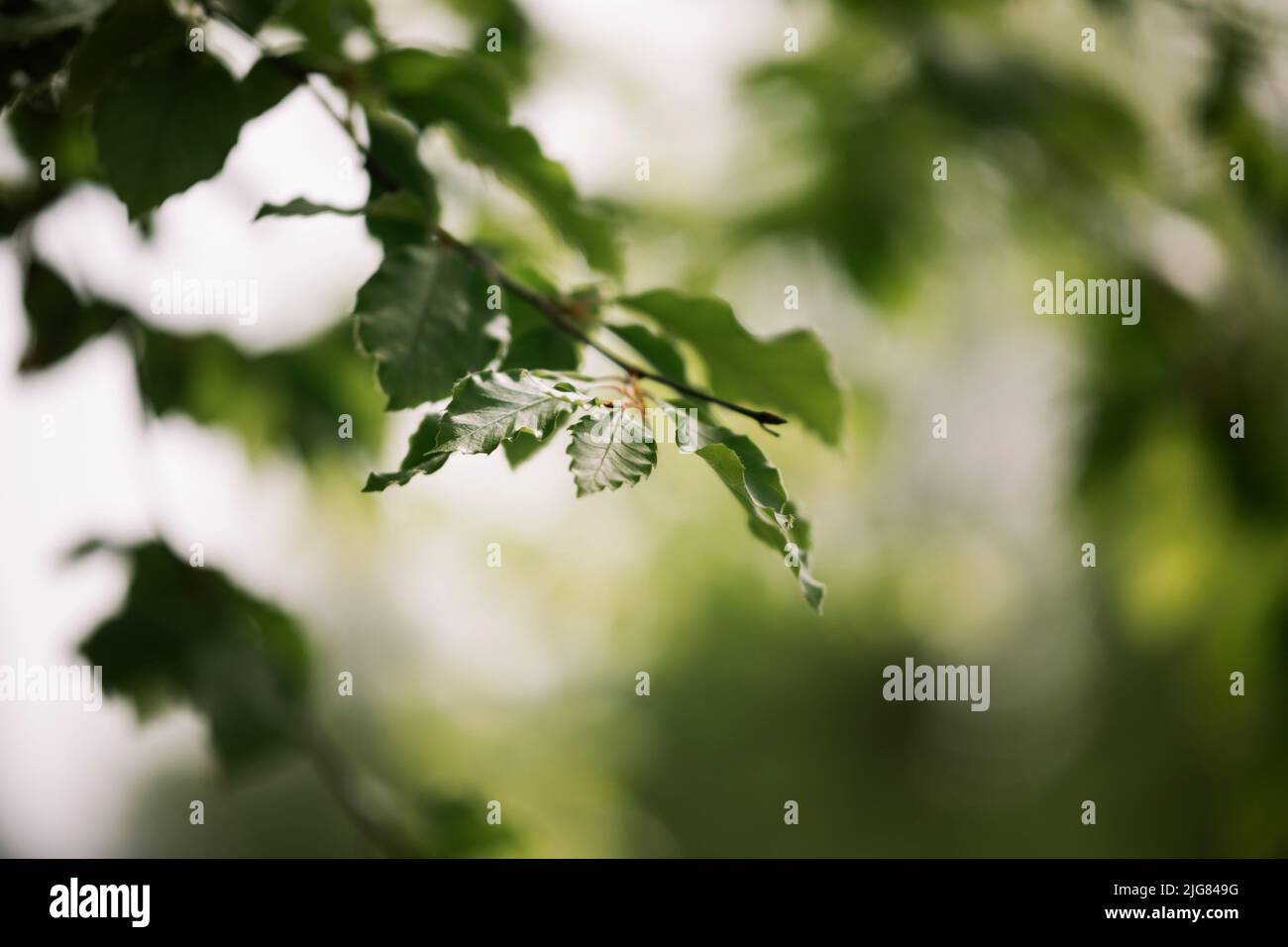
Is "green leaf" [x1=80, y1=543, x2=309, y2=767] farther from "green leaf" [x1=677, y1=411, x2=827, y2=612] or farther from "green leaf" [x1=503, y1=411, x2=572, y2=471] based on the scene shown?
"green leaf" [x1=677, y1=411, x2=827, y2=612]

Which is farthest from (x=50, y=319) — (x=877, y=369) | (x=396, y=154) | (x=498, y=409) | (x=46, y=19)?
(x=877, y=369)

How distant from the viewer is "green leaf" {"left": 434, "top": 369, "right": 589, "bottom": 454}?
46 centimetres

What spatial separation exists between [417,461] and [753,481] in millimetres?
193

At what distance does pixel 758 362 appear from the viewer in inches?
28.3

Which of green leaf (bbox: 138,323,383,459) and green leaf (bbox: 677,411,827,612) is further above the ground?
green leaf (bbox: 138,323,383,459)

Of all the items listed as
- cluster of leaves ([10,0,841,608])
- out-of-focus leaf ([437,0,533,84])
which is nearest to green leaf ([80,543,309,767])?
cluster of leaves ([10,0,841,608])

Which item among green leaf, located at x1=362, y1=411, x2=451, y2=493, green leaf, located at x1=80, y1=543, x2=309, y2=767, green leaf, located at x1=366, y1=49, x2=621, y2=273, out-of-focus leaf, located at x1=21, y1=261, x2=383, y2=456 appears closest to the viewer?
green leaf, located at x1=362, y1=411, x2=451, y2=493

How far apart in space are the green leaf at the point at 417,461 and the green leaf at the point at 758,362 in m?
0.22

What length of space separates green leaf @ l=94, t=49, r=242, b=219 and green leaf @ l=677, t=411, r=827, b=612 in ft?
1.27

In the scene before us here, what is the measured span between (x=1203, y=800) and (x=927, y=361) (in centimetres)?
610

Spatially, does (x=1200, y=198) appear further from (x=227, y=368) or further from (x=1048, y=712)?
(x=1048, y=712)

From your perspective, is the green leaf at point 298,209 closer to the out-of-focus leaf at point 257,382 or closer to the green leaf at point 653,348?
the green leaf at point 653,348

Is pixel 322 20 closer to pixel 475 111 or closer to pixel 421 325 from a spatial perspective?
pixel 475 111

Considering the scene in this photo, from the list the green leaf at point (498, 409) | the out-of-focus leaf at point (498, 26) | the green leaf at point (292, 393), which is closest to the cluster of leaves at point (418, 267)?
the green leaf at point (498, 409)
